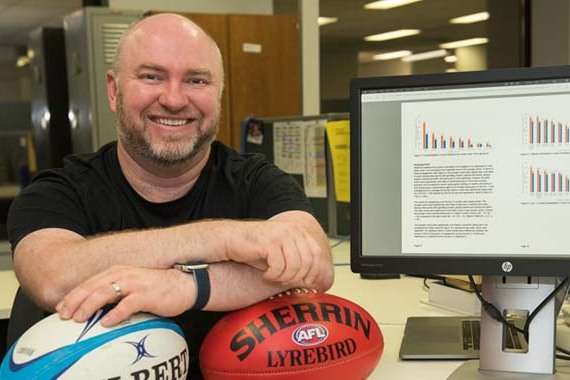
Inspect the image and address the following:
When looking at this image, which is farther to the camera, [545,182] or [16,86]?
[16,86]

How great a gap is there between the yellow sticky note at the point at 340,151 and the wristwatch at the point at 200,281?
44.4 inches

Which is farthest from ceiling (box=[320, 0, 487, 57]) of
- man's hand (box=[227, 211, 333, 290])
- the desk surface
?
man's hand (box=[227, 211, 333, 290])

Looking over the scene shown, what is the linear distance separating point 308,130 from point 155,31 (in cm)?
99

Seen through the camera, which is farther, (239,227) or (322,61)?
(322,61)

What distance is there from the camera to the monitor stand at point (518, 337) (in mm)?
1027

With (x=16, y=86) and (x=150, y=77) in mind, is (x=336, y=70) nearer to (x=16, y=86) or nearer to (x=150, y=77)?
(x=16, y=86)

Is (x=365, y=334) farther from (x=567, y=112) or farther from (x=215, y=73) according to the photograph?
(x=215, y=73)

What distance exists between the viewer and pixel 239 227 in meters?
1.13

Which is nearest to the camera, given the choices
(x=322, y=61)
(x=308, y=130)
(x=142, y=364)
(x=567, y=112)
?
(x=142, y=364)

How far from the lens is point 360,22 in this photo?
6.66 m

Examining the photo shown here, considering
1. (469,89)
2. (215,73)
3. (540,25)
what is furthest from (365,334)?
(540,25)

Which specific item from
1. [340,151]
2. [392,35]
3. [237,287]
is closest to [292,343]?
[237,287]

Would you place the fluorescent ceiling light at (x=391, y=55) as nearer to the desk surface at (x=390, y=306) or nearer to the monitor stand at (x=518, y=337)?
the desk surface at (x=390, y=306)

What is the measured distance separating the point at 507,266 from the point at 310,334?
12.5 inches
